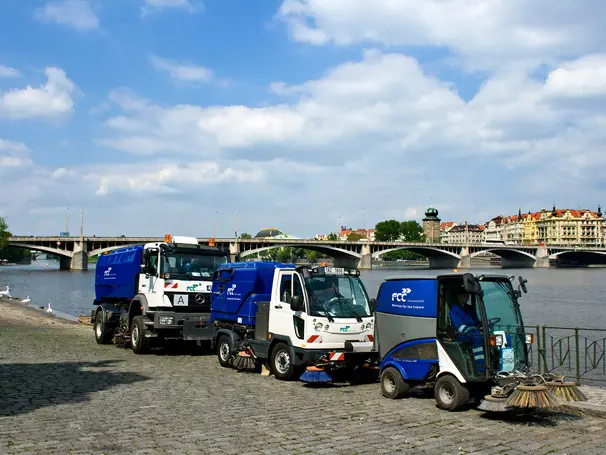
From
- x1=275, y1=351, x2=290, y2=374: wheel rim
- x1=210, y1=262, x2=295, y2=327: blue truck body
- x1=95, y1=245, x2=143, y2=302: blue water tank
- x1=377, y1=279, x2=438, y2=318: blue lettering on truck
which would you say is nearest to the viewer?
x1=377, y1=279, x2=438, y2=318: blue lettering on truck

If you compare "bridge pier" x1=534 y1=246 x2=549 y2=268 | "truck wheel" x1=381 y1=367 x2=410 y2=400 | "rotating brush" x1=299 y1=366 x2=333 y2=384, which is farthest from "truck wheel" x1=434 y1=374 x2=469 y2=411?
"bridge pier" x1=534 y1=246 x2=549 y2=268

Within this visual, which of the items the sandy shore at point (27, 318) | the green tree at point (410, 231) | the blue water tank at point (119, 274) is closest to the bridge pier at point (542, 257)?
the green tree at point (410, 231)

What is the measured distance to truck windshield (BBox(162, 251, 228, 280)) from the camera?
16.8m

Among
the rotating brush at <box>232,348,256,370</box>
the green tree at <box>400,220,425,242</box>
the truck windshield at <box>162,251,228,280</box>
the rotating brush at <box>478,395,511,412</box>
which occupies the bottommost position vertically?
the rotating brush at <box>232,348,256,370</box>

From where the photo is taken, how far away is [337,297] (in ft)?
41.8

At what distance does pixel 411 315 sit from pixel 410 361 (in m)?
0.75

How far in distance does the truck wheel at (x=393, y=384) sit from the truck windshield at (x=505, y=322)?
6.00ft

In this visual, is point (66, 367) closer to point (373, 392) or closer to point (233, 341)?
point (233, 341)

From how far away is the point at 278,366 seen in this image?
13023 millimetres

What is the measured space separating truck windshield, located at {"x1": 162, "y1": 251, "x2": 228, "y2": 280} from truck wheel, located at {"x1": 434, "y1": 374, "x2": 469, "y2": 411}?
8890mm

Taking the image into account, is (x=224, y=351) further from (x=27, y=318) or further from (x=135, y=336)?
(x=27, y=318)

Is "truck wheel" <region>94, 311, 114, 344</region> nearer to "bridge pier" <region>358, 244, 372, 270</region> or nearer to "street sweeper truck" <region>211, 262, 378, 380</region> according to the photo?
"street sweeper truck" <region>211, 262, 378, 380</region>

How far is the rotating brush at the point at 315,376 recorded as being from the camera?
1183 centimetres

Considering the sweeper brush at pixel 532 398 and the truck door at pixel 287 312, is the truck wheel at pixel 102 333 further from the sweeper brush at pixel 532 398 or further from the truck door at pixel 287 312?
the sweeper brush at pixel 532 398
